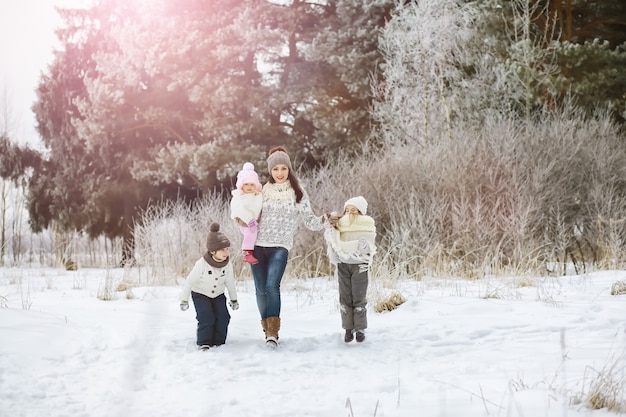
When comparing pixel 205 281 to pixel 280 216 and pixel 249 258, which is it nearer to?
pixel 249 258

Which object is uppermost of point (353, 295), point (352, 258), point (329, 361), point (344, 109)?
point (344, 109)

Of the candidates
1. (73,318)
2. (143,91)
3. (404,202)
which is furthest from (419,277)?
(143,91)

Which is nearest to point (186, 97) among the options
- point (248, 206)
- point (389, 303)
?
point (389, 303)

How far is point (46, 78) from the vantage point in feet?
73.5

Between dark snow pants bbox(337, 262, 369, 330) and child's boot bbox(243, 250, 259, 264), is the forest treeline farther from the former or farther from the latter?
child's boot bbox(243, 250, 259, 264)

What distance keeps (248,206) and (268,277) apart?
1.98ft

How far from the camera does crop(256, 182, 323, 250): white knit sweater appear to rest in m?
4.96

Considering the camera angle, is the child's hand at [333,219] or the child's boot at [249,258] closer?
the child's boot at [249,258]

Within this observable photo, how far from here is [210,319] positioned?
15.7ft

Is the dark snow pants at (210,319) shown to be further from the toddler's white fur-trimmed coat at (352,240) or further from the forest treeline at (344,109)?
the forest treeline at (344,109)

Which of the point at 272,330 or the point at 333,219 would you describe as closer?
the point at 272,330

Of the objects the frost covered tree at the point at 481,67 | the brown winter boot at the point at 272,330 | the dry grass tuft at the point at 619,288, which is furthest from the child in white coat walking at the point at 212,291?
the frost covered tree at the point at 481,67

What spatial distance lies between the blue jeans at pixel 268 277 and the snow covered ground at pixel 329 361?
32cm

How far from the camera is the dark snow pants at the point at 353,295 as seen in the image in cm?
494
